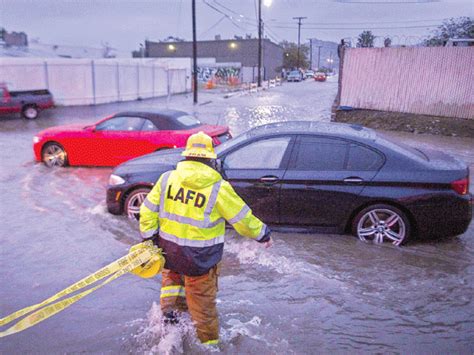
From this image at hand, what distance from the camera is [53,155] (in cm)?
1032

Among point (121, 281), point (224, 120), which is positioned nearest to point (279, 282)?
point (121, 281)

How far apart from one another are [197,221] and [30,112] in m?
19.1

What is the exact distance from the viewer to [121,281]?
5.05m

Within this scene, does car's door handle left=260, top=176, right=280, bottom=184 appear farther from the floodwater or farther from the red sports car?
the red sports car

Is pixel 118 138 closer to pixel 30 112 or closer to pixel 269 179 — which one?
pixel 269 179

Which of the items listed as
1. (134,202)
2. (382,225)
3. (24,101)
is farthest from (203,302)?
(24,101)

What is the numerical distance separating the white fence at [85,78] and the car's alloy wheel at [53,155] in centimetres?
1517

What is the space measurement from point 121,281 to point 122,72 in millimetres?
26399

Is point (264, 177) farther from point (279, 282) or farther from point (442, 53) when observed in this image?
point (442, 53)

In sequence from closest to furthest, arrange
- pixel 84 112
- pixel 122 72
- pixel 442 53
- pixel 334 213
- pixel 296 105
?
pixel 334 213 < pixel 442 53 < pixel 84 112 < pixel 296 105 < pixel 122 72

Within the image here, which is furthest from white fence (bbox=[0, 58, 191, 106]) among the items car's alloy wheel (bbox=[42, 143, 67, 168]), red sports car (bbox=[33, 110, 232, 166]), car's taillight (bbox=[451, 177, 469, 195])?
car's taillight (bbox=[451, 177, 469, 195])

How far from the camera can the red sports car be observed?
9.59 meters

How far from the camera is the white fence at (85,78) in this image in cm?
2361

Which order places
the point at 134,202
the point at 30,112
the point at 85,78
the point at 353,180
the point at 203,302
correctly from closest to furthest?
the point at 203,302 → the point at 353,180 → the point at 134,202 → the point at 30,112 → the point at 85,78
